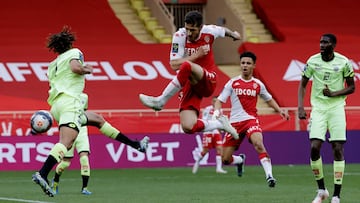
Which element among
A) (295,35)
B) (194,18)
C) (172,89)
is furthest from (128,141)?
(295,35)

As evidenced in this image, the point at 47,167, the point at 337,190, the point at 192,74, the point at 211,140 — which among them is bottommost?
the point at 337,190

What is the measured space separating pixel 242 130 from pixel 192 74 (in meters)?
4.68

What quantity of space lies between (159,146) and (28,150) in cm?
342

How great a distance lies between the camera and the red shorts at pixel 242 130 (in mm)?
19609

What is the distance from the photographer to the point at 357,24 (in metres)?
39.2

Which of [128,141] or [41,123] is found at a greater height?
[41,123]

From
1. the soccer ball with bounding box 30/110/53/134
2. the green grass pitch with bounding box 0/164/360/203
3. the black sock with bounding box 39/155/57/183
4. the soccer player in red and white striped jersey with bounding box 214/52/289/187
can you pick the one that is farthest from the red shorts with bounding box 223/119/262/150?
the black sock with bounding box 39/155/57/183

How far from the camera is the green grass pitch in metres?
16.7

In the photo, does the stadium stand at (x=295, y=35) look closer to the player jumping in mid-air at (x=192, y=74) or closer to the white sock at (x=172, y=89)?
the player jumping in mid-air at (x=192, y=74)

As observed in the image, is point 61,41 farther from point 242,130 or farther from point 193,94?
point 242,130

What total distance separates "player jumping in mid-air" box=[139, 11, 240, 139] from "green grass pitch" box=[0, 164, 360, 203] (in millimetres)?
1242

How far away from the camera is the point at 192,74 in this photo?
15320 millimetres

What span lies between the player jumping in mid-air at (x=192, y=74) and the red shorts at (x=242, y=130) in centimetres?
336

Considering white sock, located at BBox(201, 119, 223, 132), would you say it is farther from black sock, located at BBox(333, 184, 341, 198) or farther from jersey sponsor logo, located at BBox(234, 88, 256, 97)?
jersey sponsor logo, located at BBox(234, 88, 256, 97)
